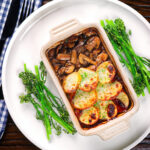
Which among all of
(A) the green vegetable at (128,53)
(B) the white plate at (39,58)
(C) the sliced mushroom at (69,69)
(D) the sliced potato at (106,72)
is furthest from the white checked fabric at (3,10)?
(D) the sliced potato at (106,72)

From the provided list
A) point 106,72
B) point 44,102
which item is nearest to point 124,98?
point 106,72

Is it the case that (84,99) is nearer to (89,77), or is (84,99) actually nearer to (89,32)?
(89,77)

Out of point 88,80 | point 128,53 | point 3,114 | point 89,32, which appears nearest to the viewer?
point 88,80

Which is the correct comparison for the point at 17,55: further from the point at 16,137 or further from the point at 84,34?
the point at 16,137

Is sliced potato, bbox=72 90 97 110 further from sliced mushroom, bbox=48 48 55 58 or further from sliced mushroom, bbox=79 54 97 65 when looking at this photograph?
sliced mushroom, bbox=48 48 55 58

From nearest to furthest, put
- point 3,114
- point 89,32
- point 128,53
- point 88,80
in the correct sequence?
point 88,80 → point 89,32 → point 128,53 → point 3,114

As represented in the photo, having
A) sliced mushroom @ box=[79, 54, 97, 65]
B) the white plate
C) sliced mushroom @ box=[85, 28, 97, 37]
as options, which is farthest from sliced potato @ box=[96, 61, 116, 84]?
the white plate
